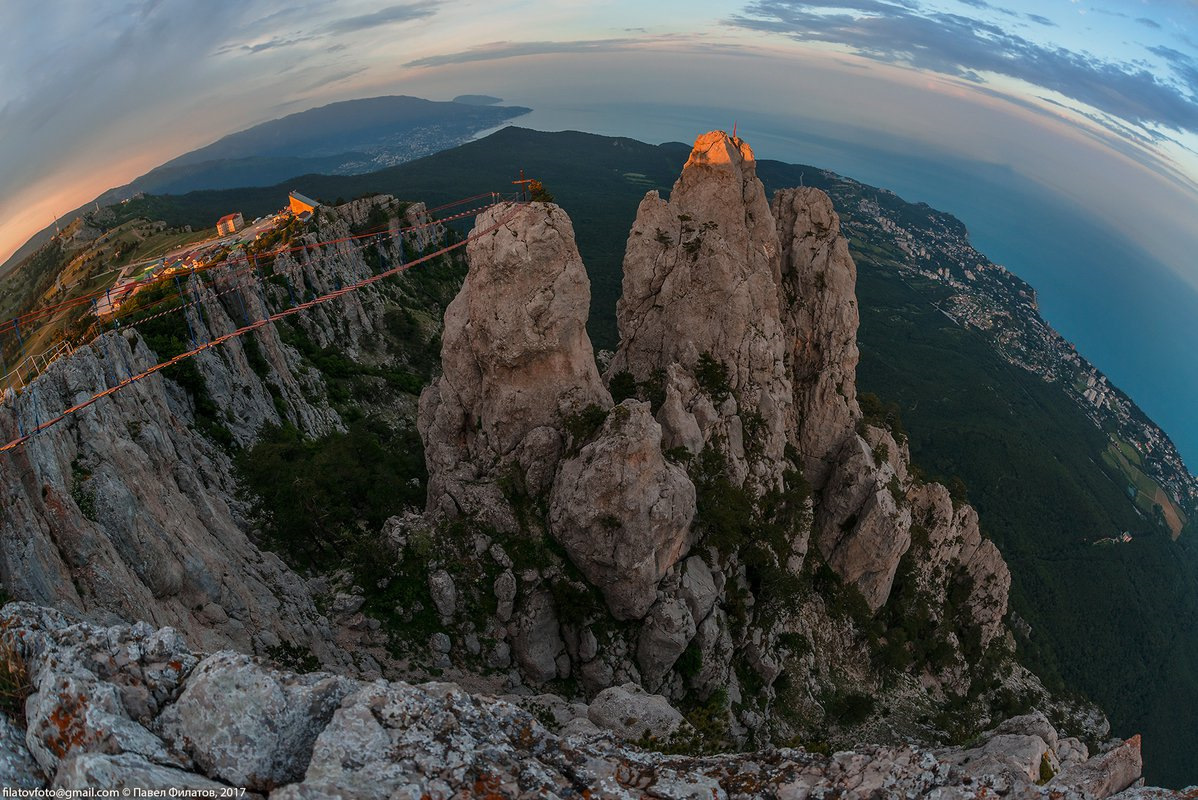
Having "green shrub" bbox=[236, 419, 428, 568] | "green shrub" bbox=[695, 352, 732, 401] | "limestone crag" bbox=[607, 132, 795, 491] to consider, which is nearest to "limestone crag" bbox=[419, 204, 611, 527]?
"green shrub" bbox=[236, 419, 428, 568]

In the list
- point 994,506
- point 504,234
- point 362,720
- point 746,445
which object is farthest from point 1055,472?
point 362,720

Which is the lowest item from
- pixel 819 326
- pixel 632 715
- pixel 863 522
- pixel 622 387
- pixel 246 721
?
A: pixel 863 522

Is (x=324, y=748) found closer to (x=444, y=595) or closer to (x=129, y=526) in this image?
(x=129, y=526)

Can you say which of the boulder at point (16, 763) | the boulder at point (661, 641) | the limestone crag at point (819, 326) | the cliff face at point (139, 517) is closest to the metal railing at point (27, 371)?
the cliff face at point (139, 517)

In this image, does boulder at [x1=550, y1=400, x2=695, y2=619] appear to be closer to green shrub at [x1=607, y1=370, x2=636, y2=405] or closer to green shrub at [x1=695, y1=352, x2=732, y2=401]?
green shrub at [x1=607, y1=370, x2=636, y2=405]

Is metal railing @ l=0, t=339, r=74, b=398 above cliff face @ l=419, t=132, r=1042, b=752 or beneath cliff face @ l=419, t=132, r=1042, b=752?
above

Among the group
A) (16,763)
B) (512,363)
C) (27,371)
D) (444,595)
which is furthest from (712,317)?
(16,763)
